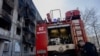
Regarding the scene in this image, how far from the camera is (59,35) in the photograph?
729 cm

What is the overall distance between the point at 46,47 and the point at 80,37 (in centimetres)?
169

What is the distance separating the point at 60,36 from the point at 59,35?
0.27ft

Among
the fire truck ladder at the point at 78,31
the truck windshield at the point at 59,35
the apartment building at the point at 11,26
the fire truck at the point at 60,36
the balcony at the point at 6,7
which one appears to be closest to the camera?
the fire truck at the point at 60,36

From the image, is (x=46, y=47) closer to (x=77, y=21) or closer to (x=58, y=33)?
(x=58, y=33)

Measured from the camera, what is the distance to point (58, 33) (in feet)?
23.8

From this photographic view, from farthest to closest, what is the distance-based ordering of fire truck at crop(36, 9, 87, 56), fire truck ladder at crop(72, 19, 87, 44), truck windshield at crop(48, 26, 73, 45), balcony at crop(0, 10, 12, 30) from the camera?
balcony at crop(0, 10, 12, 30), truck windshield at crop(48, 26, 73, 45), fire truck ladder at crop(72, 19, 87, 44), fire truck at crop(36, 9, 87, 56)

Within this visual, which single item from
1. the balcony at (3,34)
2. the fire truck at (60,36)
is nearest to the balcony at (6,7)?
the balcony at (3,34)

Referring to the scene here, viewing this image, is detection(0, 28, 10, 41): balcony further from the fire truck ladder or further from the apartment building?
the fire truck ladder

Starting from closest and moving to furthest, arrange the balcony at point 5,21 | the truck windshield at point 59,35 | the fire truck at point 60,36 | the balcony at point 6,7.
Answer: the fire truck at point 60,36, the truck windshield at point 59,35, the balcony at point 5,21, the balcony at point 6,7

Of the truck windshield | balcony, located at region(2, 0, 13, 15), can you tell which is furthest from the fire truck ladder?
balcony, located at region(2, 0, 13, 15)

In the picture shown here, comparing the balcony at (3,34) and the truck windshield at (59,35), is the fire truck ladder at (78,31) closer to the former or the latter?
the truck windshield at (59,35)

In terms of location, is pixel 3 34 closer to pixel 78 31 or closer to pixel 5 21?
pixel 5 21

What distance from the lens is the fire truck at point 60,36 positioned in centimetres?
627

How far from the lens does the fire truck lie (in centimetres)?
627
